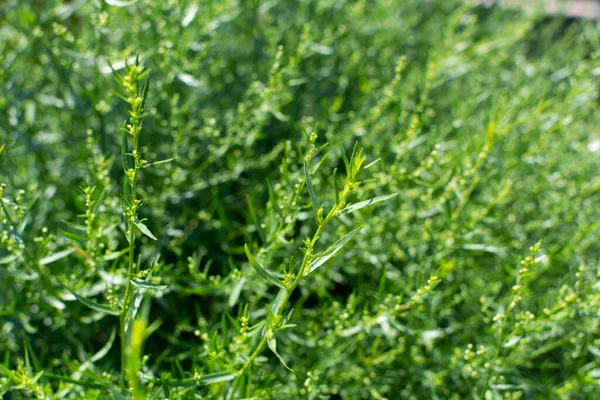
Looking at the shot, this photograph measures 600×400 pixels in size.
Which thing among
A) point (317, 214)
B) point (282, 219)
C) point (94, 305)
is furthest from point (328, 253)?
point (94, 305)

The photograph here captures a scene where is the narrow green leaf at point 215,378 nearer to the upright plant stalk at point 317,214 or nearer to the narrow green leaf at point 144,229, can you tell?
the upright plant stalk at point 317,214

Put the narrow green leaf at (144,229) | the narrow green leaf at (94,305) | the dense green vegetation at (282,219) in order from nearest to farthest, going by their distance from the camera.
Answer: the narrow green leaf at (144,229) < the narrow green leaf at (94,305) < the dense green vegetation at (282,219)

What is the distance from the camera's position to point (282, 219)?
0.98 metres

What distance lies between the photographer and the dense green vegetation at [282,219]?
1.05 meters

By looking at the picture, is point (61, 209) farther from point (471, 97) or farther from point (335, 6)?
point (471, 97)

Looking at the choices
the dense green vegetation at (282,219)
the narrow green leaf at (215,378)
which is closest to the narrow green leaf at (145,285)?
the dense green vegetation at (282,219)

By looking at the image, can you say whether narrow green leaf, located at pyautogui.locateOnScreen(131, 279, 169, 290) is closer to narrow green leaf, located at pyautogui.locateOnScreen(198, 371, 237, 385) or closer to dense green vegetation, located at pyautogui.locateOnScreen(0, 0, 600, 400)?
dense green vegetation, located at pyautogui.locateOnScreen(0, 0, 600, 400)

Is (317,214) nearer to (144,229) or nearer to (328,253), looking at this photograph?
(328,253)

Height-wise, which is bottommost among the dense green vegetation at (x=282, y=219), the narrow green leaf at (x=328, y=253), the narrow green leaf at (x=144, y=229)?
the dense green vegetation at (x=282, y=219)

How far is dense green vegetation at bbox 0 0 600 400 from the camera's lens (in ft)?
3.45

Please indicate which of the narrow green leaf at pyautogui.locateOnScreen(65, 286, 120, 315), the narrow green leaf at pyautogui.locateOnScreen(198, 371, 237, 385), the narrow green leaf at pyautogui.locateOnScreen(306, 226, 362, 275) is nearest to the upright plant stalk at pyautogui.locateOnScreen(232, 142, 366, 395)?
the narrow green leaf at pyautogui.locateOnScreen(306, 226, 362, 275)

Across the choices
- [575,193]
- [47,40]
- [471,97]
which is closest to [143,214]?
[47,40]

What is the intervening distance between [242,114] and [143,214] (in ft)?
1.00

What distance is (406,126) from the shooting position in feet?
4.77
